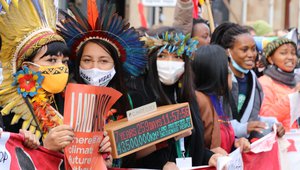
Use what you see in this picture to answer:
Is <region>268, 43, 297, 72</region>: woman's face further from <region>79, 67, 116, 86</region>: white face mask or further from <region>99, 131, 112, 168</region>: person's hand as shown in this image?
<region>99, 131, 112, 168</region>: person's hand

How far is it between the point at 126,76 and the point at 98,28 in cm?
45

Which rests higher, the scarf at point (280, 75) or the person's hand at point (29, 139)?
the person's hand at point (29, 139)

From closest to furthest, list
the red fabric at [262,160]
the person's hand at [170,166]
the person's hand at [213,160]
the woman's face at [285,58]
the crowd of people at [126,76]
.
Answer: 1. the crowd of people at [126,76]
2. the person's hand at [170,166]
3. the person's hand at [213,160]
4. the red fabric at [262,160]
5. the woman's face at [285,58]

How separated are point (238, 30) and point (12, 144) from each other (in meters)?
3.58

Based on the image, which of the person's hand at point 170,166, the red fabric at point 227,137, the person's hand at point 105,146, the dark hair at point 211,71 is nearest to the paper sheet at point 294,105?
the red fabric at point 227,137

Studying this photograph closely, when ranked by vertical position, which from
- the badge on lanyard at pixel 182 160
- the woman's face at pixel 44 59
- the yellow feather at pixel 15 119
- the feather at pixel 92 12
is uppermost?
the feather at pixel 92 12

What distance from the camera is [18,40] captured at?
5.37 m

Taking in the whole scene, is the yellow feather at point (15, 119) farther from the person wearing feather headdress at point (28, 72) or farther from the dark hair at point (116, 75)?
the dark hair at point (116, 75)

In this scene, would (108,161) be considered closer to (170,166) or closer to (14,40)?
(170,166)

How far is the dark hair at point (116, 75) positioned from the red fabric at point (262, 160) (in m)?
1.52

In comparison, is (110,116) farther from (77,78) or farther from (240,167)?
(240,167)

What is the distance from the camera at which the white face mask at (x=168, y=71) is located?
617 cm

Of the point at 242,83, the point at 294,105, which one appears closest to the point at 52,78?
the point at 242,83

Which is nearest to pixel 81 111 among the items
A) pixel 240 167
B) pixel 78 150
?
pixel 78 150
